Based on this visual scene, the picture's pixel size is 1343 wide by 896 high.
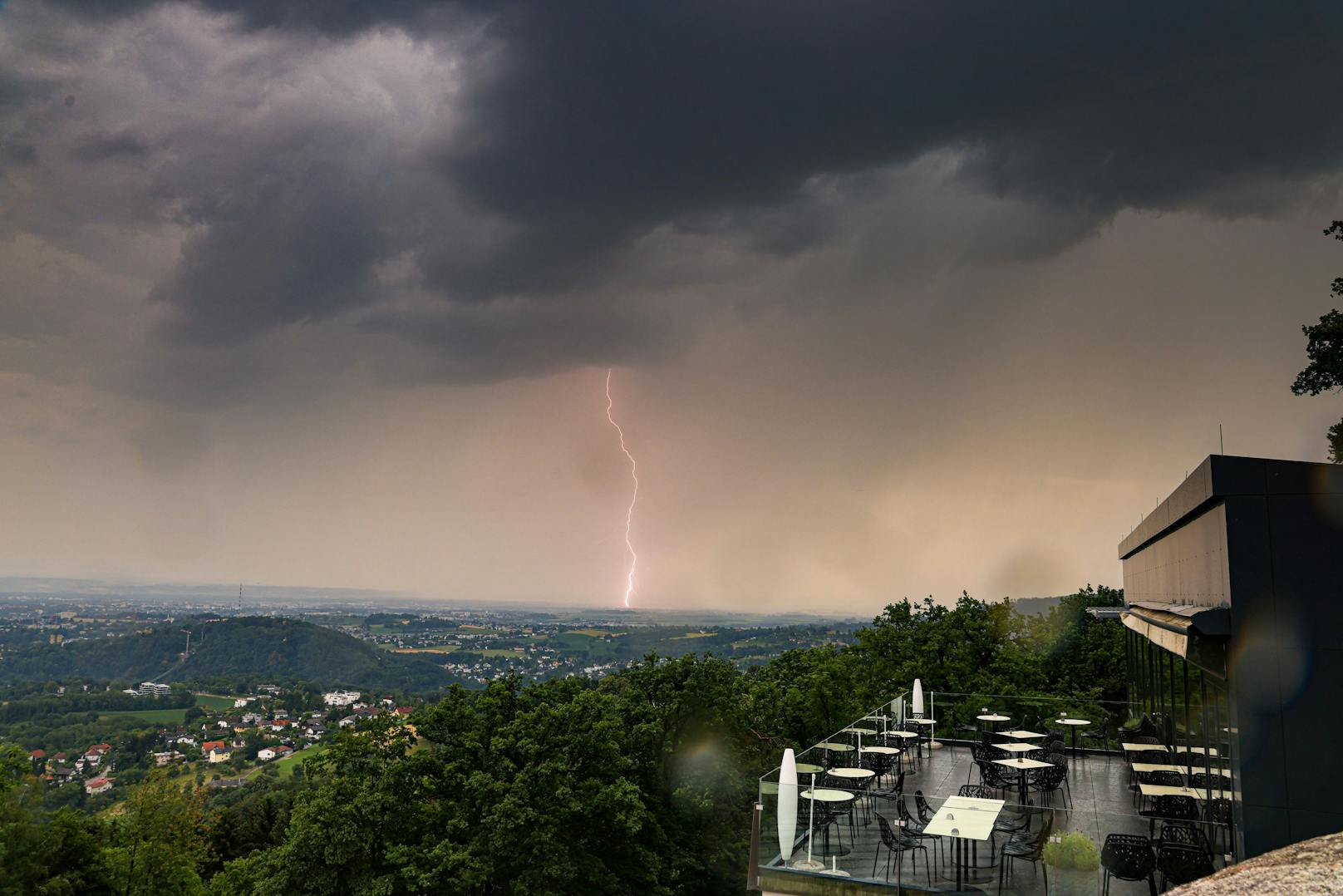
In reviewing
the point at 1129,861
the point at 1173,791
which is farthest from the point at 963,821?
the point at 1173,791

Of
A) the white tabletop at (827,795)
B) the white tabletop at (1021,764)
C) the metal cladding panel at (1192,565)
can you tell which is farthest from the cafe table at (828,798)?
the metal cladding panel at (1192,565)

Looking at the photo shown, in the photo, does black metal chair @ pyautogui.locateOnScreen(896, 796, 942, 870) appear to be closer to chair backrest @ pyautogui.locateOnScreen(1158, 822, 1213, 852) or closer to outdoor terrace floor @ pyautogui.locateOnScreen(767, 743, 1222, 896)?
outdoor terrace floor @ pyautogui.locateOnScreen(767, 743, 1222, 896)

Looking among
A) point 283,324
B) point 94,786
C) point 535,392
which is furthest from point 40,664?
point 535,392

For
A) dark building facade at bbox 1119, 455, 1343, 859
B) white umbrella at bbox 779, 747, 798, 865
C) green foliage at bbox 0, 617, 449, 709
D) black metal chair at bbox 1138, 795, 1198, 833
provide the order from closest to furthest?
1. dark building facade at bbox 1119, 455, 1343, 859
2. black metal chair at bbox 1138, 795, 1198, 833
3. white umbrella at bbox 779, 747, 798, 865
4. green foliage at bbox 0, 617, 449, 709

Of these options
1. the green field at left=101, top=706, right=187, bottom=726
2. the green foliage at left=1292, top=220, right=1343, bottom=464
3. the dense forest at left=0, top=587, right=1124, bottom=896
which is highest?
the green foliage at left=1292, top=220, right=1343, bottom=464

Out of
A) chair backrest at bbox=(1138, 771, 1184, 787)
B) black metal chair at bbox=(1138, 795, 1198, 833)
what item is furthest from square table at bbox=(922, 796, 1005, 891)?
chair backrest at bbox=(1138, 771, 1184, 787)
